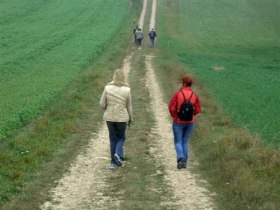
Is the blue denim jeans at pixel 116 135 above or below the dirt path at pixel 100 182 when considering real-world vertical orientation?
above

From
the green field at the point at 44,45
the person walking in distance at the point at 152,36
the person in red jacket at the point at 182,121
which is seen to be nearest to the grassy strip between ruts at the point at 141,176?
the person in red jacket at the point at 182,121

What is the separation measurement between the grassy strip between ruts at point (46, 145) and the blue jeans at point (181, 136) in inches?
112

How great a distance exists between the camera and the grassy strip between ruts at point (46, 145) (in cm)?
1098

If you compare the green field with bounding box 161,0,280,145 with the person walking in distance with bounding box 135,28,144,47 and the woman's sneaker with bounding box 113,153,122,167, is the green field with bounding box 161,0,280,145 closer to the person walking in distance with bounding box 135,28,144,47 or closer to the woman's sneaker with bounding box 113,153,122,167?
the person walking in distance with bounding box 135,28,144,47

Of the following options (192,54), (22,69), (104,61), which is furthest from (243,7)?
(22,69)

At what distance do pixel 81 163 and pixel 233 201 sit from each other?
4.56 m

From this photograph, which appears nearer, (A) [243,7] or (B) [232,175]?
(B) [232,175]

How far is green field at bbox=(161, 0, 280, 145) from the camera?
21.9m

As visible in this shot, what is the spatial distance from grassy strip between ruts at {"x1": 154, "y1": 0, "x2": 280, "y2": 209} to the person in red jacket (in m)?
0.64

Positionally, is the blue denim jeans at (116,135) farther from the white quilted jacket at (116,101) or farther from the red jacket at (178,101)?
the red jacket at (178,101)

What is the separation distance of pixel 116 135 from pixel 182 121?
67.5 inches

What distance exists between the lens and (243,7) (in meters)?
71.7

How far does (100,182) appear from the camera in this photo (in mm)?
11938

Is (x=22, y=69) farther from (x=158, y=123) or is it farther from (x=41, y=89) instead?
(x=158, y=123)
